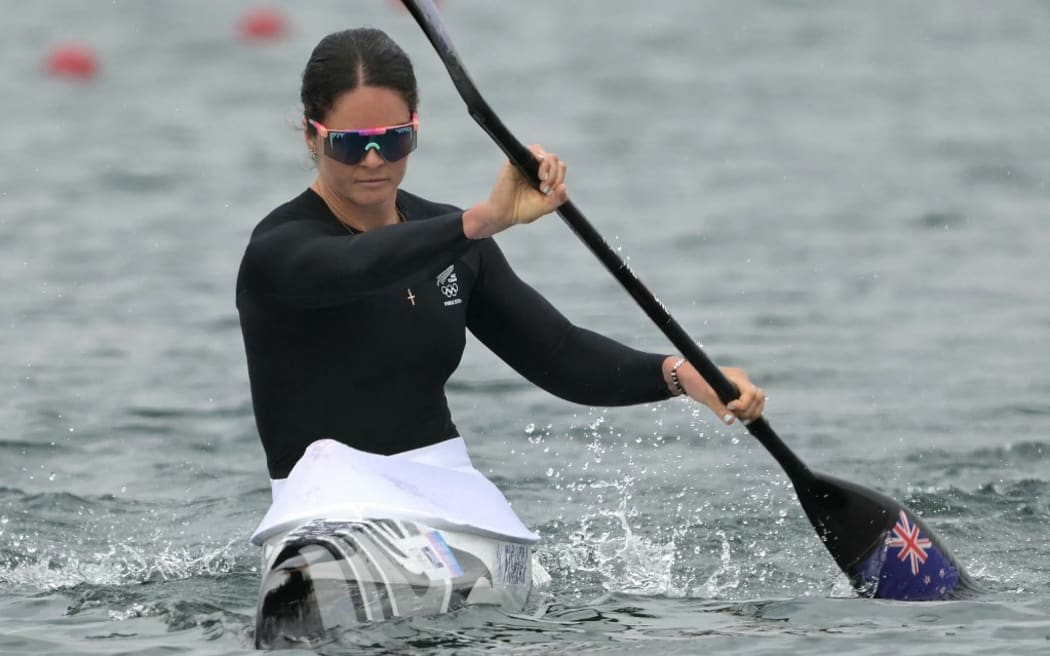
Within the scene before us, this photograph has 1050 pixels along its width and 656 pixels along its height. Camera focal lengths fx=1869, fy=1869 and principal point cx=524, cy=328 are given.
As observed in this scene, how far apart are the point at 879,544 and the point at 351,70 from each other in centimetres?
233

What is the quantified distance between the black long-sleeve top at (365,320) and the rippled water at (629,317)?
0.62 metres

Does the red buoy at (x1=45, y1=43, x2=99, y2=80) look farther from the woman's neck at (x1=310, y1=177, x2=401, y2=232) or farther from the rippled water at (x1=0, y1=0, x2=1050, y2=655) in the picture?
the woman's neck at (x1=310, y1=177, x2=401, y2=232)

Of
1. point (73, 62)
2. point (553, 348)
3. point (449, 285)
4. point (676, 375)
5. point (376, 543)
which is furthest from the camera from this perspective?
point (73, 62)

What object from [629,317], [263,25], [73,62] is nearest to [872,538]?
[629,317]

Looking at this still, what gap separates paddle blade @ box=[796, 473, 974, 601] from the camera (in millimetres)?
5961

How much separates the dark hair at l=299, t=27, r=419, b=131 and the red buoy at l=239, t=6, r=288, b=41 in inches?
785

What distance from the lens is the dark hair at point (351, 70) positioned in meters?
5.06

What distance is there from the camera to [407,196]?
559cm

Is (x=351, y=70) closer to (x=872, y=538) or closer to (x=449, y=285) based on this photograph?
(x=449, y=285)

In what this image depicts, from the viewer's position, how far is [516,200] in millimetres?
4816

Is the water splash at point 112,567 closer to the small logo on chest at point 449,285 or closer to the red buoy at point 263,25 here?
the small logo on chest at point 449,285

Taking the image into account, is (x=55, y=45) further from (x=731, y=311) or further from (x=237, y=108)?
(x=731, y=311)

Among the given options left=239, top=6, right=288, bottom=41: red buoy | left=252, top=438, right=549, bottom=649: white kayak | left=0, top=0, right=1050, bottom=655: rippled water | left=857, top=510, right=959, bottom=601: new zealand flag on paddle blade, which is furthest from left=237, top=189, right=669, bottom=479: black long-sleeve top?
left=239, top=6, right=288, bottom=41: red buoy

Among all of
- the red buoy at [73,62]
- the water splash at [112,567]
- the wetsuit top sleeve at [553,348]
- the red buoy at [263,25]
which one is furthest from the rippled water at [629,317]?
the wetsuit top sleeve at [553,348]
